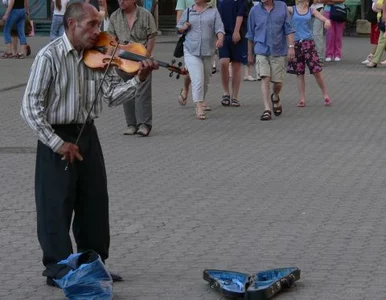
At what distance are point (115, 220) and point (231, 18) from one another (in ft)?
22.7

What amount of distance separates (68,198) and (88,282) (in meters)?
0.55

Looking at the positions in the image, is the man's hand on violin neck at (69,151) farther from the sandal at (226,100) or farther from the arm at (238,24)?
the sandal at (226,100)

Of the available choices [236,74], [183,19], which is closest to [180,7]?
[236,74]

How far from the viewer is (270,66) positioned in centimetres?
1392

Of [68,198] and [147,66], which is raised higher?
[147,66]

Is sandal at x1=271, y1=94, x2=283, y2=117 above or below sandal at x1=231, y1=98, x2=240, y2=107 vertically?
above

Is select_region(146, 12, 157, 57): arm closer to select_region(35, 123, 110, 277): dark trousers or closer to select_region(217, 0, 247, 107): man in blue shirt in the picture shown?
select_region(217, 0, 247, 107): man in blue shirt

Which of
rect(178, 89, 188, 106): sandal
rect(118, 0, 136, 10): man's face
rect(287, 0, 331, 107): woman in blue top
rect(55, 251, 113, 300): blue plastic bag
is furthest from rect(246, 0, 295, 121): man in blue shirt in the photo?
rect(55, 251, 113, 300): blue plastic bag

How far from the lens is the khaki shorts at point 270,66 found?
1383 centimetres

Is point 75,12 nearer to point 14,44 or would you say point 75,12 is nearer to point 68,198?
point 68,198

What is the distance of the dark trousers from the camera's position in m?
6.40

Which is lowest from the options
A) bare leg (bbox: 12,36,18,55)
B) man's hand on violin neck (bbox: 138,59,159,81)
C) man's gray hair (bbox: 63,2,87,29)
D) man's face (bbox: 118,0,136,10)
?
bare leg (bbox: 12,36,18,55)

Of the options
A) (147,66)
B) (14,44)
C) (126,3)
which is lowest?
(14,44)

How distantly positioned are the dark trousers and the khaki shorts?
292 inches
